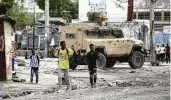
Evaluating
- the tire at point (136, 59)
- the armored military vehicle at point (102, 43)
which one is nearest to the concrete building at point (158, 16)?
the tire at point (136, 59)

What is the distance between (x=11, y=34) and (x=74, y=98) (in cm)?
702

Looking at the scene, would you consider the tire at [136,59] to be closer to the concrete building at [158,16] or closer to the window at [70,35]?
the window at [70,35]

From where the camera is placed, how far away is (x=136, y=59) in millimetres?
29047

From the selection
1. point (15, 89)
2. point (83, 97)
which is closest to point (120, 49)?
point (15, 89)

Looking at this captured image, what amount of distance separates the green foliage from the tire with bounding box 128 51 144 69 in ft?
119

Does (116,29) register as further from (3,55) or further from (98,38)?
(3,55)

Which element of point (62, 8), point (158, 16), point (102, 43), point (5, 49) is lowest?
point (102, 43)

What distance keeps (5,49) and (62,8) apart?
167 ft

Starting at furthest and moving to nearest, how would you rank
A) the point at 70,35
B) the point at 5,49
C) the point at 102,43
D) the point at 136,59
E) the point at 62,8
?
the point at 62,8
the point at 136,59
the point at 70,35
the point at 102,43
the point at 5,49

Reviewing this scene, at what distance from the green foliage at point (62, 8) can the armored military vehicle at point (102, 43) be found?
3595 cm

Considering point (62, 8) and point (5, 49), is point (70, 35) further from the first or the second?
point (62, 8)

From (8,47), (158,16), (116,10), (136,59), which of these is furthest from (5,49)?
(158,16)

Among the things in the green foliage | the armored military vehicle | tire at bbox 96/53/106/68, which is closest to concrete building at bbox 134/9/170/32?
the green foliage

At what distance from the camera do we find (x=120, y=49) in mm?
28375
